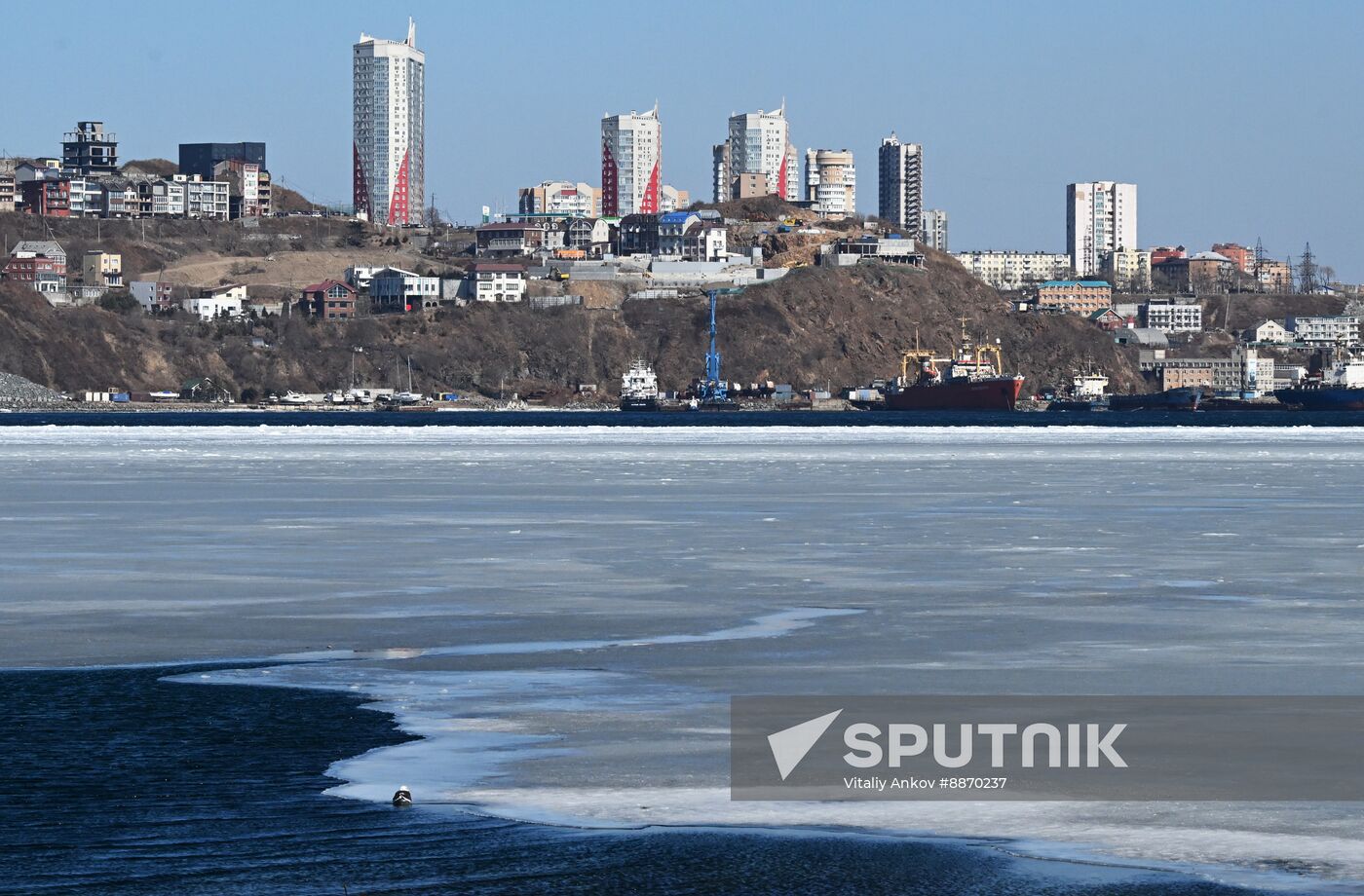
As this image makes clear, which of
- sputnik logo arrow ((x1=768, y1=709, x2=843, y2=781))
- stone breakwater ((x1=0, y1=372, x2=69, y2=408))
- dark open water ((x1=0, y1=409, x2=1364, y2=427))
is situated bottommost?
→ dark open water ((x1=0, y1=409, x2=1364, y2=427))

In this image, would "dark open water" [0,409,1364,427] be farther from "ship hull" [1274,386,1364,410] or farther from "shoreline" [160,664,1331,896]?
"shoreline" [160,664,1331,896]

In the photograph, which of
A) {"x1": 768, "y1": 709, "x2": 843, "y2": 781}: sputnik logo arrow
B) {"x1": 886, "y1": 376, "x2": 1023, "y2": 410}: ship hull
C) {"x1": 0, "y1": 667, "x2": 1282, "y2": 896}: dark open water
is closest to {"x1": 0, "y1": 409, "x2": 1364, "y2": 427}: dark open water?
{"x1": 886, "y1": 376, "x2": 1023, "y2": 410}: ship hull

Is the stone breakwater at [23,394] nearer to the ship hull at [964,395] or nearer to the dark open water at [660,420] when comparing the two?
the dark open water at [660,420]

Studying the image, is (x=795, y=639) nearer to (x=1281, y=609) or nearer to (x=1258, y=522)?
(x=1281, y=609)

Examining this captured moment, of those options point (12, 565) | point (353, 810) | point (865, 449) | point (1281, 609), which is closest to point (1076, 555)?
point (1281, 609)

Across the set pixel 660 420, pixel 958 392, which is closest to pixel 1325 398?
pixel 958 392

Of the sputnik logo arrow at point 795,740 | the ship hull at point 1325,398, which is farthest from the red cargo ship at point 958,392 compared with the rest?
the sputnik logo arrow at point 795,740
